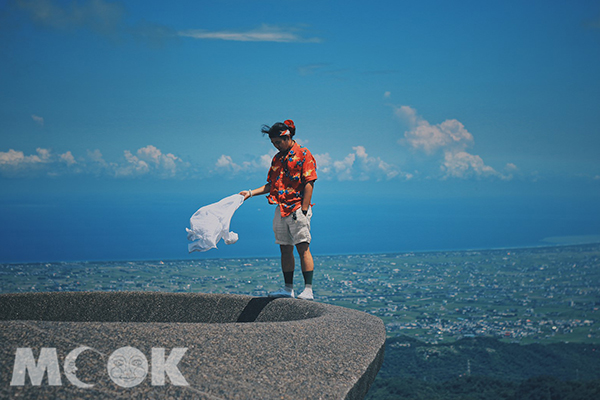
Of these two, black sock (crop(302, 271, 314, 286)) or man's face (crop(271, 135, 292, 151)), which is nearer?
man's face (crop(271, 135, 292, 151))

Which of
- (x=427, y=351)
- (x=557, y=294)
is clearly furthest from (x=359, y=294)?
(x=557, y=294)

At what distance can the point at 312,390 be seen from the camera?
311cm

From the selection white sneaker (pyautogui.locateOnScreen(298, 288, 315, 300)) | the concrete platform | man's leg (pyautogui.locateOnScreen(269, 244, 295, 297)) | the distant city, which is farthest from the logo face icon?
the distant city

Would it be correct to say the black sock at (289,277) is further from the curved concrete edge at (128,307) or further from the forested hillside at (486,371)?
the forested hillside at (486,371)

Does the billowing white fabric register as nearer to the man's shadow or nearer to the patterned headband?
the man's shadow

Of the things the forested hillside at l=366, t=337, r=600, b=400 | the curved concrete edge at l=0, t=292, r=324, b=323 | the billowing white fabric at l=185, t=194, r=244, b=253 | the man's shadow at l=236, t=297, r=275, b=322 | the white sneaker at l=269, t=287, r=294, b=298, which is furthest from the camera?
the forested hillside at l=366, t=337, r=600, b=400

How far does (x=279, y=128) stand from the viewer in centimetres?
627

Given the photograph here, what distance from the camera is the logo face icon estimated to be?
9.37ft

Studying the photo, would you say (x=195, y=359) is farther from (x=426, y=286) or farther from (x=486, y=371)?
(x=426, y=286)

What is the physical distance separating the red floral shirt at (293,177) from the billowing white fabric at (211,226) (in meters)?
0.55

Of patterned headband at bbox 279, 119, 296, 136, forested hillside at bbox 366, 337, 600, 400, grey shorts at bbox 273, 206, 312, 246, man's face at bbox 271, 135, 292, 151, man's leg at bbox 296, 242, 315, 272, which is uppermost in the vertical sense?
patterned headband at bbox 279, 119, 296, 136

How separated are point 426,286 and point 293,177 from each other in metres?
59.7

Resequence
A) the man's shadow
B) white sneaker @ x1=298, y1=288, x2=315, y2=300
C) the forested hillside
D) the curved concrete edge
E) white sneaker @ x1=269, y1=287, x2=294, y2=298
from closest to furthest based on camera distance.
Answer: the man's shadow < the curved concrete edge < white sneaker @ x1=298, y1=288, x2=315, y2=300 < white sneaker @ x1=269, y1=287, x2=294, y2=298 < the forested hillside

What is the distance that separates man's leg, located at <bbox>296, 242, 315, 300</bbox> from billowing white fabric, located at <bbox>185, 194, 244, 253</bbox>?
76 cm
